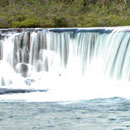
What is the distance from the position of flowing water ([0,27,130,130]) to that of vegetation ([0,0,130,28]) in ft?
14.1

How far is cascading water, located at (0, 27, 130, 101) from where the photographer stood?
24609mm

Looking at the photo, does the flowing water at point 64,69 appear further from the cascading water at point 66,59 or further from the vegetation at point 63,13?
the vegetation at point 63,13

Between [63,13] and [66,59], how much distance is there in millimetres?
8111

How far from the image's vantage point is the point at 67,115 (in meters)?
17.4

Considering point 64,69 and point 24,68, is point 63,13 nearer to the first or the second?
point 64,69

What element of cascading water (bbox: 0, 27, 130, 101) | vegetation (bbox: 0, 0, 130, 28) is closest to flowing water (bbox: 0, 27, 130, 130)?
cascading water (bbox: 0, 27, 130, 101)

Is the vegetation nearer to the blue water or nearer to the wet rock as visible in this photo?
the wet rock

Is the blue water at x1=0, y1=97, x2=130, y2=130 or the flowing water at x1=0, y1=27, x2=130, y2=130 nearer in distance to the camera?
the blue water at x1=0, y1=97, x2=130, y2=130

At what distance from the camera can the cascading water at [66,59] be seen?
2461 centimetres

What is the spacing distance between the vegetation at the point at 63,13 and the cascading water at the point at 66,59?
4185 millimetres

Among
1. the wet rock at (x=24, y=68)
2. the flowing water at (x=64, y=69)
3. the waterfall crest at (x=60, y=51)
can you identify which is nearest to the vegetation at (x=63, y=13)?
the waterfall crest at (x=60, y=51)

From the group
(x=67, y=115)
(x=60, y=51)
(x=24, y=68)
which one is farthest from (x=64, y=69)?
(x=67, y=115)

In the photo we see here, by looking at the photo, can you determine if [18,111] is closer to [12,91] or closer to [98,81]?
[12,91]

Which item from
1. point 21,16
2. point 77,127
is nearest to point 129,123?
point 77,127
